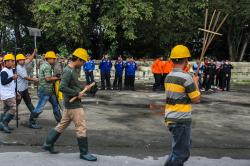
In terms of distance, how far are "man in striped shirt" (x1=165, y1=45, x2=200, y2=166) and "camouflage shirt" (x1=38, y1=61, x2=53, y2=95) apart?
4423 millimetres

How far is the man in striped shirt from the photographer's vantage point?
5.96 metres

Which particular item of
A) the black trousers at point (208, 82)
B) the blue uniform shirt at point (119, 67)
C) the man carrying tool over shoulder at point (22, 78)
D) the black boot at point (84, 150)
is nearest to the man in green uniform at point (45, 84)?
the man carrying tool over shoulder at point (22, 78)

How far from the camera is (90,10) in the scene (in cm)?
2581

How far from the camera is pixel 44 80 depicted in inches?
392

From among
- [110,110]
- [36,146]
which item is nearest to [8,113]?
[36,146]

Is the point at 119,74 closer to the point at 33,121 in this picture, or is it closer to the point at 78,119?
the point at 33,121

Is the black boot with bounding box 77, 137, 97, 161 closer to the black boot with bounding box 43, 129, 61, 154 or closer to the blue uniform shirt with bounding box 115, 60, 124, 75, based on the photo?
the black boot with bounding box 43, 129, 61, 154

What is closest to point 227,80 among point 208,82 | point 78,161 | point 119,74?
point 208,82

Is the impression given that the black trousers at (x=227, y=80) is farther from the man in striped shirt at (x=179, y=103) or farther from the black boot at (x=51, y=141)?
the man in striped shirt at (x=179, y=103)

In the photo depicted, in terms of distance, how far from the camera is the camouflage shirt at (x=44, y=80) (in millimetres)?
9898

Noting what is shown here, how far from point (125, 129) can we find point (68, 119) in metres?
2.76

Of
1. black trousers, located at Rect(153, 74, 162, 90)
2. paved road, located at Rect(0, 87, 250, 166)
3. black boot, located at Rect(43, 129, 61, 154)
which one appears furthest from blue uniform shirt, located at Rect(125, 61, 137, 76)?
black boot, located at Rect(43, 129, 61, 154)

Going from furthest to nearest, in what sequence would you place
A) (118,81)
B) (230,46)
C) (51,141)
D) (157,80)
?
(230,46) → (118,81) → (157,80) → (51,141)

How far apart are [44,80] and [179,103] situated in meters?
4.65
